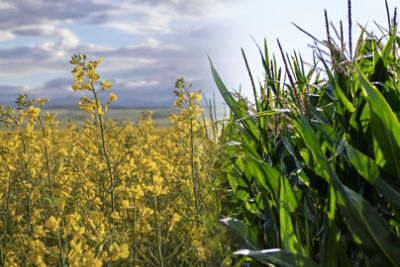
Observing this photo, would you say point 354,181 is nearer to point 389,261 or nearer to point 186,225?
point 389,261

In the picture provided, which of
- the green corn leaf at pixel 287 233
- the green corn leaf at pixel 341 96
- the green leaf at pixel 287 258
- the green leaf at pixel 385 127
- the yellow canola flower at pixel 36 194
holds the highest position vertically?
the green corn leaf at pixel 341 96

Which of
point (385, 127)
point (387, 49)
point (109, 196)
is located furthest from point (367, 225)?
point (109, 196)

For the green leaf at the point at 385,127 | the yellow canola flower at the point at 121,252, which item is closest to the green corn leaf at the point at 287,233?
the green leaf at the point at 385,127

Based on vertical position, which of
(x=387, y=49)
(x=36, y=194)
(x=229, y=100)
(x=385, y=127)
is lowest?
(x=36, y=194)

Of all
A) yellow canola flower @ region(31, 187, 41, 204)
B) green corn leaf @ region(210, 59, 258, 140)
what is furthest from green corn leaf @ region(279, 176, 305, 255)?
yellow canola flower @ region(31, 187, 41, 204)

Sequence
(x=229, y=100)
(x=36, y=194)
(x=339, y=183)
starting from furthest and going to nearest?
1. (x=229, y=100)
2. (x=36, y=194)
3. (x=339, y=183)

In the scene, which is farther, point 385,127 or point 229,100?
point 229,100

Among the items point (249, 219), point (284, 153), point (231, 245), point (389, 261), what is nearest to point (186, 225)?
point (231, 245)

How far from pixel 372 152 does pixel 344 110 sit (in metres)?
0.16

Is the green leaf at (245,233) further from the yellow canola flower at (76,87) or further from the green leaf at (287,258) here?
the yellow canola flower at (76,87)

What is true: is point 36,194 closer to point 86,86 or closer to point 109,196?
point 86,86

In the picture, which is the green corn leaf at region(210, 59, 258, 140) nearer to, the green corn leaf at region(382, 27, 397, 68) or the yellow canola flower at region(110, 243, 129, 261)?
the green corn leaf at region(382, 27, 397, 68)

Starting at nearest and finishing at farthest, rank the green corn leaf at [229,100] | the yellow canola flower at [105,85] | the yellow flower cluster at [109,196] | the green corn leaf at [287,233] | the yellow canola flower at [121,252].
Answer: the green corn leaf at [287,233] → the yellow canola flower at [121,252] → the yellow flower cluster at [109,196] → the green corn leaf at [229,100] → the yellow canola flower at [105,85]

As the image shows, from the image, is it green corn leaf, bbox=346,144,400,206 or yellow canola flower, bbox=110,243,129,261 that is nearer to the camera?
green corn leaf, bbox=346,144,400,206
